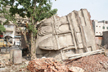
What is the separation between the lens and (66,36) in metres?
9.09

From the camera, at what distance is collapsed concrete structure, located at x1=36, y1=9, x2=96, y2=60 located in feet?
28.7

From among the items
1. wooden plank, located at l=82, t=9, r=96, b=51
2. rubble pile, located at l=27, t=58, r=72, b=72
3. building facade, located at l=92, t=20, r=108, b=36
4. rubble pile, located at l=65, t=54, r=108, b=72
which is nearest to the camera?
rubble pile, located at l=27, t=58, r=72, b=72

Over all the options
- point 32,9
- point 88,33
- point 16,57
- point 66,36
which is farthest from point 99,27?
point 16,57

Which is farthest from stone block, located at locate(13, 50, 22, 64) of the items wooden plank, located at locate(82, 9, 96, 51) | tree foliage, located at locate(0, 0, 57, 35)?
wooden plank, located at locate(82, 9, 96, 51)

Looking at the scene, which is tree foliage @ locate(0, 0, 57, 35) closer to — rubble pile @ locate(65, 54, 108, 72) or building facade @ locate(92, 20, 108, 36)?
rubble pile @ locate(65, 54, 108, 72)

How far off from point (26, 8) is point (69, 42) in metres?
4.89

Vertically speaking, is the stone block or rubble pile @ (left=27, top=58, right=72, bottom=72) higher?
rubble pile @ (left=27, top=58, right=72, bottom=72)

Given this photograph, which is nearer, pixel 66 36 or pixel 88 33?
pixel 66 36

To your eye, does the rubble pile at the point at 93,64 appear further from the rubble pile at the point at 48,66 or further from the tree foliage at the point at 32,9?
the tree foliage at the point at 32,9

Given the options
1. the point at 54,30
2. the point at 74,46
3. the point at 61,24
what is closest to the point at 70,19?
the point at 61,24

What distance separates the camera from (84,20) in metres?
9.71

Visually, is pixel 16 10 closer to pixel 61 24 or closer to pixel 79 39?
pixel 61 24

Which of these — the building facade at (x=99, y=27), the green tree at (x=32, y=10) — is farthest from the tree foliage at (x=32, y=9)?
the building facade at (x=99, y=27)

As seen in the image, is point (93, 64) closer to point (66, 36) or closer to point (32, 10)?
point (66, 36)
